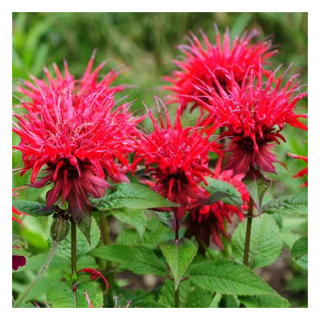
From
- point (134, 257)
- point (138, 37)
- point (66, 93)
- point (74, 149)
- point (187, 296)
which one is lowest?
point (187, 296)

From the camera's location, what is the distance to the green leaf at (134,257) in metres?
1.05

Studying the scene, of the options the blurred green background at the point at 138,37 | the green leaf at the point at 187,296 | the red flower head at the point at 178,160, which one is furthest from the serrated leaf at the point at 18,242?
the blurred green background at the point at 138,37

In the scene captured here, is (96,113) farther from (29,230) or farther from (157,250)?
(29,230)

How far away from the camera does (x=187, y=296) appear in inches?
46.2

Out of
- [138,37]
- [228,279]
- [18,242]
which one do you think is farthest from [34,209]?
[138,37]

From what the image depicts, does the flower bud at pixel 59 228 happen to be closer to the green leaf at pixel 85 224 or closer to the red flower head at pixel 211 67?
the green leaf at pixel 85 224

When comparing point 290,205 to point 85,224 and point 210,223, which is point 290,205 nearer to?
point 210,223

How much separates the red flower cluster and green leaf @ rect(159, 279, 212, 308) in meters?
0.35

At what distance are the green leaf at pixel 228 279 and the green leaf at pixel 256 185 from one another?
151 mm

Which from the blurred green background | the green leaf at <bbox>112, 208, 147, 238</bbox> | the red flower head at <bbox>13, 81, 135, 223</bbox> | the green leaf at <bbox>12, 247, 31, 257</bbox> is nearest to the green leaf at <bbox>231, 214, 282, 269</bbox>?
the green leaf at <bbox>112, 208, 147, 238</bbox>

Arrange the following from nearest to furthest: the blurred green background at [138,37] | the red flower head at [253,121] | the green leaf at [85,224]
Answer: the green leaf at [85,224] → the red flower head at [253,121] → the blurred green background at [138,37]

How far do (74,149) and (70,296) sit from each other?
10.9 inches

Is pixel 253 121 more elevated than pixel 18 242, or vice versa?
pixel 253 121
